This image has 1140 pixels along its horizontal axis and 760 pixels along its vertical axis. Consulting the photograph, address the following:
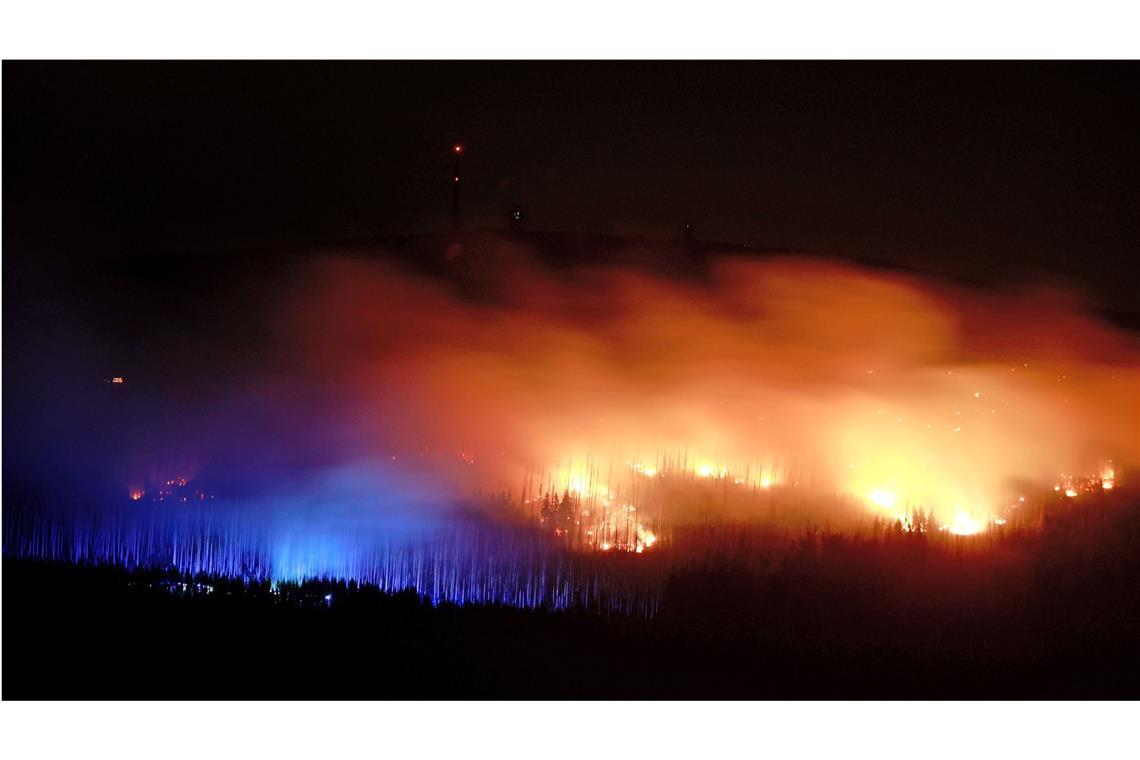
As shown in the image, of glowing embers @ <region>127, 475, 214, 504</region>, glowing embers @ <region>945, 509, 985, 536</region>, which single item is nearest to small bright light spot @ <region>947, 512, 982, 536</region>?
glowing embers @ <region>945, 509, 985, 536</region>

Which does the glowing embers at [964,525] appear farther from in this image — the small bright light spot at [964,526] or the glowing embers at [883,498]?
the glowing embers at [883,498]

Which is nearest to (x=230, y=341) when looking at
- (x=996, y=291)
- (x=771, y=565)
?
(x=771, y=565)

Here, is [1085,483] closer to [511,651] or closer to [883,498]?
[883,498]

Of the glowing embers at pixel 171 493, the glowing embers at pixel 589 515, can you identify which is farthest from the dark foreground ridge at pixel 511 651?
the glowing embers at pixel 171 493

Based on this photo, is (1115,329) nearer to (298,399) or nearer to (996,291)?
(996,291)

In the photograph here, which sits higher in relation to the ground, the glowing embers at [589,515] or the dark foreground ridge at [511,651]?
the glowing embers at [589,515]
